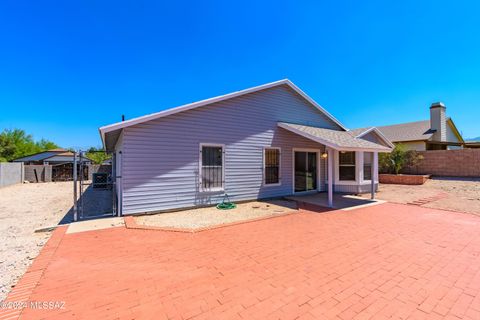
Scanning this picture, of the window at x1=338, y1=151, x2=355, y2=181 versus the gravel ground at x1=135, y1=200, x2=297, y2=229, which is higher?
the window at x1=338, y1=151, x2=355, y2=181

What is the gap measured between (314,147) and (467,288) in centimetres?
847

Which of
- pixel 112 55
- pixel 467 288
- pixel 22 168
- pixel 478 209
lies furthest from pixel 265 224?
pixel 22 168

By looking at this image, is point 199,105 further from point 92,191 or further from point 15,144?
point 15,144

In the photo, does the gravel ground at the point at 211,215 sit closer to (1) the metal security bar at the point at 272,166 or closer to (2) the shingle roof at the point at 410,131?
(1) the metal security bar at the point at 272,166

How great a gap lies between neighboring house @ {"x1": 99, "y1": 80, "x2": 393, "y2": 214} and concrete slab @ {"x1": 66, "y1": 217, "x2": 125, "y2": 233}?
51 centimetres

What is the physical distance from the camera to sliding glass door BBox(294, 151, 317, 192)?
10.4 metres

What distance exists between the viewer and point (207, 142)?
7652mm

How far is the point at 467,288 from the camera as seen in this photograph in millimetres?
2842

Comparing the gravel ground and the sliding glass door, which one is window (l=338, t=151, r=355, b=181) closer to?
the sliding glass door

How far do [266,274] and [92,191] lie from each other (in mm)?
14048

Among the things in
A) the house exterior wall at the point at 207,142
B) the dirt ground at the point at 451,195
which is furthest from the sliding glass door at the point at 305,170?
the dirt ground at the point at 451,195

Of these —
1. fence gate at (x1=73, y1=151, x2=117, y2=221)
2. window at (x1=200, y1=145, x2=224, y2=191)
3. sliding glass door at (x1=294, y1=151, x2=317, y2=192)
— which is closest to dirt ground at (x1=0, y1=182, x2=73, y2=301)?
fence gate at (x1=73, y1=151, x2=117, y2=221)

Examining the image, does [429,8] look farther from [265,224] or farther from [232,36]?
[265,224]

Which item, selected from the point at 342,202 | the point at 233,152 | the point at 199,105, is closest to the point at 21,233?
the point at 199,105
